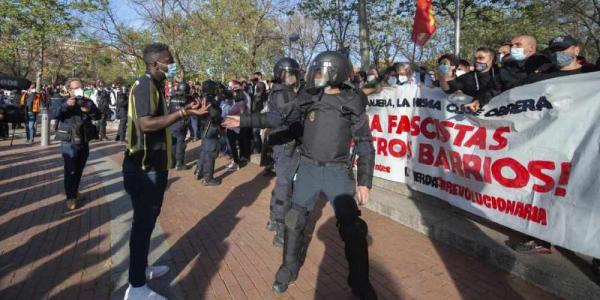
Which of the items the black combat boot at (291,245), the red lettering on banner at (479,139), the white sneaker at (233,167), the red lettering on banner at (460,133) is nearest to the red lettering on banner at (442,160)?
the red lettering on banner at (460,133)

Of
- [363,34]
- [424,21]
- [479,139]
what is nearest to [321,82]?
[479,139]

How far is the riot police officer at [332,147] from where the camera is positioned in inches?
123

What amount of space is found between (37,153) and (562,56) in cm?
1245

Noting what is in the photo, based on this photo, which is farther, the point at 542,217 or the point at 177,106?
the point at 177,106

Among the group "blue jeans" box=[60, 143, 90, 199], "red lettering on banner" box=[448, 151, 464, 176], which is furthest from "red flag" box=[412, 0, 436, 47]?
"blue jeans" box=[60, 143, 90, 199]

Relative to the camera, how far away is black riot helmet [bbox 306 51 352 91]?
3203mm

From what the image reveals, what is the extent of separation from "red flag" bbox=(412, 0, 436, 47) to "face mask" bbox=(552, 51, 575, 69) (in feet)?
15.6

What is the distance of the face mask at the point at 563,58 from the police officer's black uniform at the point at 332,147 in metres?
2.17

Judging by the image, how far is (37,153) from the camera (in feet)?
36.2

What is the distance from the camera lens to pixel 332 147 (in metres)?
3.24

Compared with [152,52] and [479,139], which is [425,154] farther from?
[152,52]

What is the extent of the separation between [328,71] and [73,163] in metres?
4.43

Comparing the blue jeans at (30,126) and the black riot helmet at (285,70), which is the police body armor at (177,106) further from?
the blue jeans at (30,126)

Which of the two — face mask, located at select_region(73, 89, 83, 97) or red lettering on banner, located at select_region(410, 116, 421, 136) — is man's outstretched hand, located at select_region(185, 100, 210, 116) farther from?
face mask, located at select_region(73, 89, 83, 97)
